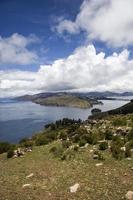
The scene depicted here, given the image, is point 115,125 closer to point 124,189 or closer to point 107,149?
point 107,149

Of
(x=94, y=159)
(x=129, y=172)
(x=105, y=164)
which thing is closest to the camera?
(x=129, y=172)

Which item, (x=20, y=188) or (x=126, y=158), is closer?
(x=20, y=188)

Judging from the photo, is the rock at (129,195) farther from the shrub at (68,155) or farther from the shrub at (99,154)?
the shrub at (68,155)

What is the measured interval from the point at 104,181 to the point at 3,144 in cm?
1758

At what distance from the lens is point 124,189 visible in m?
12.8

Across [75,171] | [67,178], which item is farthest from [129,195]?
[75,171]

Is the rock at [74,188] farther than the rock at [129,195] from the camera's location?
Yes

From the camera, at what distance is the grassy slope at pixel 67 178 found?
1294 centimetres

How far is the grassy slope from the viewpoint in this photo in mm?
12938

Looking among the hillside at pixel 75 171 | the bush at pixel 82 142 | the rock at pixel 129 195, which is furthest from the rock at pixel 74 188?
the bush at pixel 82 142

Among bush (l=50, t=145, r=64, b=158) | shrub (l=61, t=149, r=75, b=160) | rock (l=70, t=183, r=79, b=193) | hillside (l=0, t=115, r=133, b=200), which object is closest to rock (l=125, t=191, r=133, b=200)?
hillside (l=0, t=115, r=133, b=200)

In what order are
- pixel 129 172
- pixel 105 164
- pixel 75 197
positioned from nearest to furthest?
1. pixel 75 197
2. pixel 129 172
3. pixel 105 164

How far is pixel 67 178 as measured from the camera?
15.1 m

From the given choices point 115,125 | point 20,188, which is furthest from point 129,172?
point 115,125
